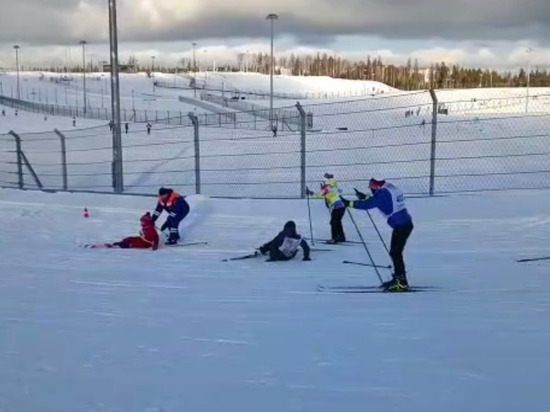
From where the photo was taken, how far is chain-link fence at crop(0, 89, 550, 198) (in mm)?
19312

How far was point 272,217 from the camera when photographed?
13.8 meters

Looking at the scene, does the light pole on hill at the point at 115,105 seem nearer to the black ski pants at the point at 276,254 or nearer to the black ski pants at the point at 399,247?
the black ski pants at the point at 276,254

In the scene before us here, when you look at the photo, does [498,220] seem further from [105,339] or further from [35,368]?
[35,368]

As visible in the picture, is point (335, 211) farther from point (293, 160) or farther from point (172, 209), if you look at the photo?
point (293, 160)

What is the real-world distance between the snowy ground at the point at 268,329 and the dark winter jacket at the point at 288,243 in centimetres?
23

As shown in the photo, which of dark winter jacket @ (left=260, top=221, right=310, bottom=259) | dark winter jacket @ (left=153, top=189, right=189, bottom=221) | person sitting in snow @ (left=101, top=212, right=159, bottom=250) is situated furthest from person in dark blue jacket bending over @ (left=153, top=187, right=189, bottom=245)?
dark winter jacket @ (left=260, top=221, right=310, bottom=259)

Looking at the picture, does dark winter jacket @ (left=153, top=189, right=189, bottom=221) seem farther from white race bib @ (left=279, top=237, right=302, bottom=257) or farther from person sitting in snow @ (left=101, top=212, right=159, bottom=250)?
white race bib @ (left=279, top=237, right=302, bottom=257)

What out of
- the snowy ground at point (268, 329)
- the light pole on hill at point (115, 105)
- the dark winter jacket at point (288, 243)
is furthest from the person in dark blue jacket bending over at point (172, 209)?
the light pole on hill at point (115, 105)

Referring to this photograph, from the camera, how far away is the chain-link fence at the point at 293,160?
19.3m

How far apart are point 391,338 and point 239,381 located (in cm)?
173

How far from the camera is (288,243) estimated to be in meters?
10.1

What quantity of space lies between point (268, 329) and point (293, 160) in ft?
66.5

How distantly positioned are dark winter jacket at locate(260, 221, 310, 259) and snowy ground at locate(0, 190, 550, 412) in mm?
230

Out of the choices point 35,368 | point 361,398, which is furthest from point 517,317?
point 35,368
